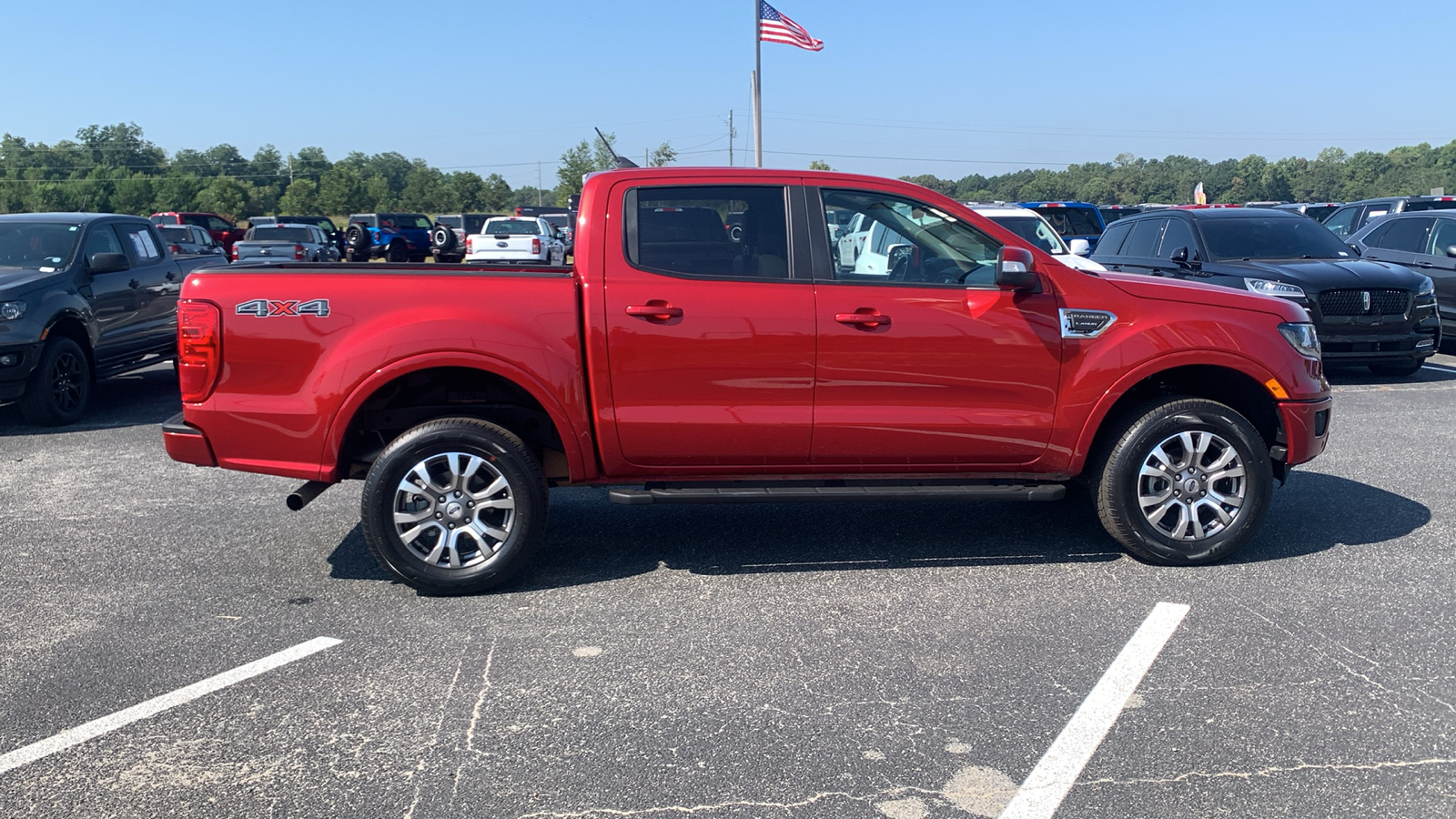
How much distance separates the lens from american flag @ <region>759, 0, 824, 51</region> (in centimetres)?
2745

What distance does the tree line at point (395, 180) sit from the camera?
6244cm

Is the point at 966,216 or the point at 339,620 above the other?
the point at 966,216

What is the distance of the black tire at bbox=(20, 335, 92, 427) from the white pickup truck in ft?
57.6

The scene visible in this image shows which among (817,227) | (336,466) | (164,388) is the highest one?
(817,227)

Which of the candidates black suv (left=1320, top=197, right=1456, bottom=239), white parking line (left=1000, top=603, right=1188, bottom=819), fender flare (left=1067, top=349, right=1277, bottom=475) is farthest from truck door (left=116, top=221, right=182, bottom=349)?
black suv (left=1320, top=197, right=1456, bottom=239)

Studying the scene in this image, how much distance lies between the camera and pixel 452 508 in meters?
4.93

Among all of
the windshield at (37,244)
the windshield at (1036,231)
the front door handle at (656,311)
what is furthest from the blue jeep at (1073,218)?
the front door handle at (656,311)

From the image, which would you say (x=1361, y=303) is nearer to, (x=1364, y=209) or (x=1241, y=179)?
(x=1364, y=209)

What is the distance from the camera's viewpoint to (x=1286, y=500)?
6.47 meters

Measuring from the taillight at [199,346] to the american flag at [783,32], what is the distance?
24.4 metres

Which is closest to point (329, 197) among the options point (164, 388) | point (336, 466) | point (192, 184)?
point (192, 184)

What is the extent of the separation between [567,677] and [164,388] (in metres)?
9.26

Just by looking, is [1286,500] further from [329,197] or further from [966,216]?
[329,197]

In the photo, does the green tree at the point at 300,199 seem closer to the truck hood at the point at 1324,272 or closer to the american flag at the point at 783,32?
the american flag at the point at 783,32
